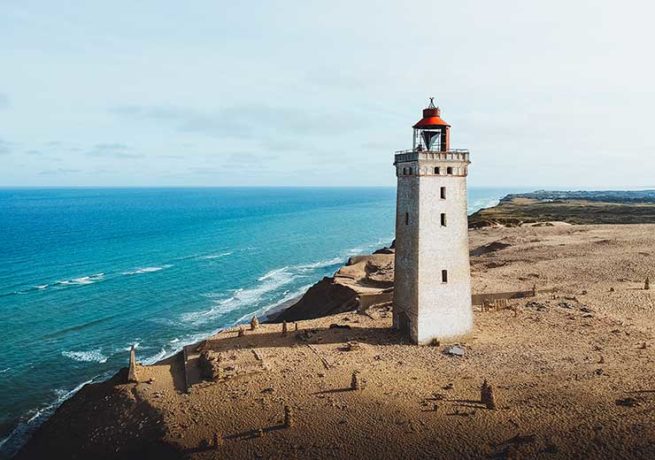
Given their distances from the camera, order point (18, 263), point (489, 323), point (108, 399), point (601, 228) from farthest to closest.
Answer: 1. point (601, 228)
2. point (18, 263)
3. point (489, 323)
4. point (108, 399)

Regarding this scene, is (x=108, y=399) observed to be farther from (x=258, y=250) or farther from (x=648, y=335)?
(x=258, y=250)

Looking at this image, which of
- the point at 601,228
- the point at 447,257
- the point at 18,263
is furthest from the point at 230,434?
the point at 601,228

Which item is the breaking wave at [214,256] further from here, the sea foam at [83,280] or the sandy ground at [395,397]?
the sandy ground at [395,397]

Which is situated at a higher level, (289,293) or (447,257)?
(447,257)

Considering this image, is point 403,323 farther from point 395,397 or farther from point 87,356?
point 87,356

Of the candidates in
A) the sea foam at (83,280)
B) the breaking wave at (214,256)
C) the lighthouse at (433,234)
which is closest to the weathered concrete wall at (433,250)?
the lighthouse at (433,234)

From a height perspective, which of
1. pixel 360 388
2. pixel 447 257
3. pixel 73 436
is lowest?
pixel 73 436
